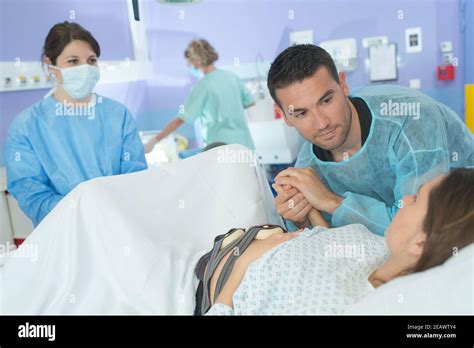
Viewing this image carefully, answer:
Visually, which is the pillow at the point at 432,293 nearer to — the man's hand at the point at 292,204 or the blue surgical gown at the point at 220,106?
the man's hand at the point at 292,204

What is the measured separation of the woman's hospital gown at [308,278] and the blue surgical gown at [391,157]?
198 millimetres

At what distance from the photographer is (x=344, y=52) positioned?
361 centimetres

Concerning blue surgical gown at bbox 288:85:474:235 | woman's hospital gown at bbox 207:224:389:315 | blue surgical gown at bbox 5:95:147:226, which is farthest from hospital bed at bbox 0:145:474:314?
blue surgical gown at bbox 5:95:147:226

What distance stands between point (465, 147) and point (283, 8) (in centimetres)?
249

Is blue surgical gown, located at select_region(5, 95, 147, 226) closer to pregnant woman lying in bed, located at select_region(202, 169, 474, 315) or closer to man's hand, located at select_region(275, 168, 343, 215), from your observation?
man's hand, located at select_region(275, 168, 343, 215)

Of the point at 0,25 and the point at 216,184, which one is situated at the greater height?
the point at 0,25

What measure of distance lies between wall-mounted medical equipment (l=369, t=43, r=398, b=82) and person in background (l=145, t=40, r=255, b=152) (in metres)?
1.10

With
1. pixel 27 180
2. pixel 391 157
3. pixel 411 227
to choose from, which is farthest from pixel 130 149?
pixel 411 227

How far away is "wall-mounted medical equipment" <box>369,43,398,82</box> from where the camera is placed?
351 centimetres

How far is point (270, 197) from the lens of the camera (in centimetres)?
159

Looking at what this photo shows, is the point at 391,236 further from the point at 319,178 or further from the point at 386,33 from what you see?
the point at 386,33

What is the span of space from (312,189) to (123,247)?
0.53m
